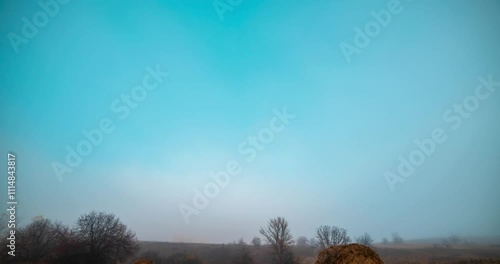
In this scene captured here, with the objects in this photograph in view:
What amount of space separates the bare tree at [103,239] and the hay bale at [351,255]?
45.6 meters

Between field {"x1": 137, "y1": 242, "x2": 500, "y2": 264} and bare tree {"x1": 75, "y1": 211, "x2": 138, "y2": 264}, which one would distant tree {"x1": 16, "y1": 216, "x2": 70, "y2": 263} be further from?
field {"x1": 137, "y1": 242, "x2": 500, "y2": 264}

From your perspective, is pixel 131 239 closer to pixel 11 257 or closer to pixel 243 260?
pixel 11 257

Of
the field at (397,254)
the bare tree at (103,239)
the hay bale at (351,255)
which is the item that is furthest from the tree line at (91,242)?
the hay bale at (351,255)

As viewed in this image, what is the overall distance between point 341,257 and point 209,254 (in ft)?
265

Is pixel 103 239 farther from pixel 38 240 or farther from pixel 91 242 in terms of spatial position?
pixel 38 240

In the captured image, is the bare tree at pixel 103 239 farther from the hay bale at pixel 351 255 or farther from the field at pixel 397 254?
the hay bale at pixel 351 255

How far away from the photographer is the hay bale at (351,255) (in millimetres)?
7035

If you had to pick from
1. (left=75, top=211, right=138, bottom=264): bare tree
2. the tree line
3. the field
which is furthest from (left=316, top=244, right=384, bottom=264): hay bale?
the field

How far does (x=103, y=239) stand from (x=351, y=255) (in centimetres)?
4732

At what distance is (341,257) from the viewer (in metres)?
7.35

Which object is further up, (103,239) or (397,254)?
(103,239)

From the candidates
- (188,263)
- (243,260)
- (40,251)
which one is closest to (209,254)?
(188,263)

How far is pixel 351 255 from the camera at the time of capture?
7.18 meters

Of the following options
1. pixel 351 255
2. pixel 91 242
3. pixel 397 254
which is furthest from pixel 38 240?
pixel 397 254
